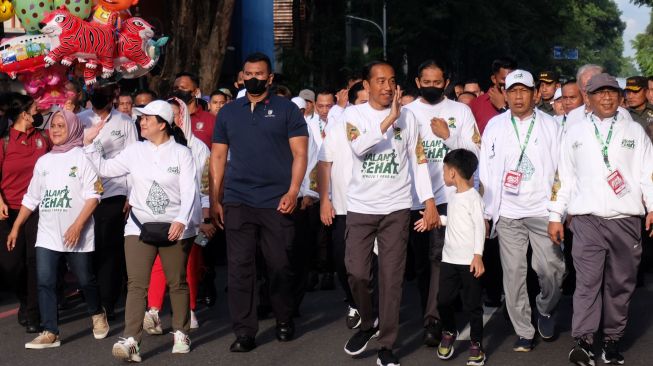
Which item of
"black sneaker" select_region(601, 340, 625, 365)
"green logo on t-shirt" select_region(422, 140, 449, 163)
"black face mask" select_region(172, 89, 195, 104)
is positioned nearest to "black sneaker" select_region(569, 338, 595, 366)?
"black sneaker" select_region(601, 340, 625, 365)

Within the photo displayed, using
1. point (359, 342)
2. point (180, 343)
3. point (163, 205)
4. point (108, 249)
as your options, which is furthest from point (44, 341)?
point (359, 342)

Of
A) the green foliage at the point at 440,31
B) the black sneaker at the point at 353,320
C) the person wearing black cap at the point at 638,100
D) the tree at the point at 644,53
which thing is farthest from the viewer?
the tree at the point at 644,53

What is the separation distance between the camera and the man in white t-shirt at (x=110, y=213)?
10.0 metres

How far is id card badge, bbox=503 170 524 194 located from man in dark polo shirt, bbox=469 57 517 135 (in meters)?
1.98

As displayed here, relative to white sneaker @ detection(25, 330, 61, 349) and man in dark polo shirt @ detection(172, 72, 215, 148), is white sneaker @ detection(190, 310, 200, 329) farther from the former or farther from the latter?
man in dark polo shirt @ detection(172, 72, 215, 148)

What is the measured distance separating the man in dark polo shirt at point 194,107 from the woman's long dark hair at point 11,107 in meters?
1.84

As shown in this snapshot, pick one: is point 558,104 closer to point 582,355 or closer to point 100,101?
point 100,101

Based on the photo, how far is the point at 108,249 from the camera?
33.0ft

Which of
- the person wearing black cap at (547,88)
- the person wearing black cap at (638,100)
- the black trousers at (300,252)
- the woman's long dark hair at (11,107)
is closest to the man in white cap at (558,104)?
the person wearing black cap at (547,88)

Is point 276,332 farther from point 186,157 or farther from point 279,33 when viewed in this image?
point 279,33

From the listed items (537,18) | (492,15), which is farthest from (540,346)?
(537,18)

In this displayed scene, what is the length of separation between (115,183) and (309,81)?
20273mm

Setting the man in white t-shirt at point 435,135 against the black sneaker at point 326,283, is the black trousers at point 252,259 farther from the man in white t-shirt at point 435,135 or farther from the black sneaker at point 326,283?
the black sneaker at point 326,283

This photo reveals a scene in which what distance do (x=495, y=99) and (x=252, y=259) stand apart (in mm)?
2849
